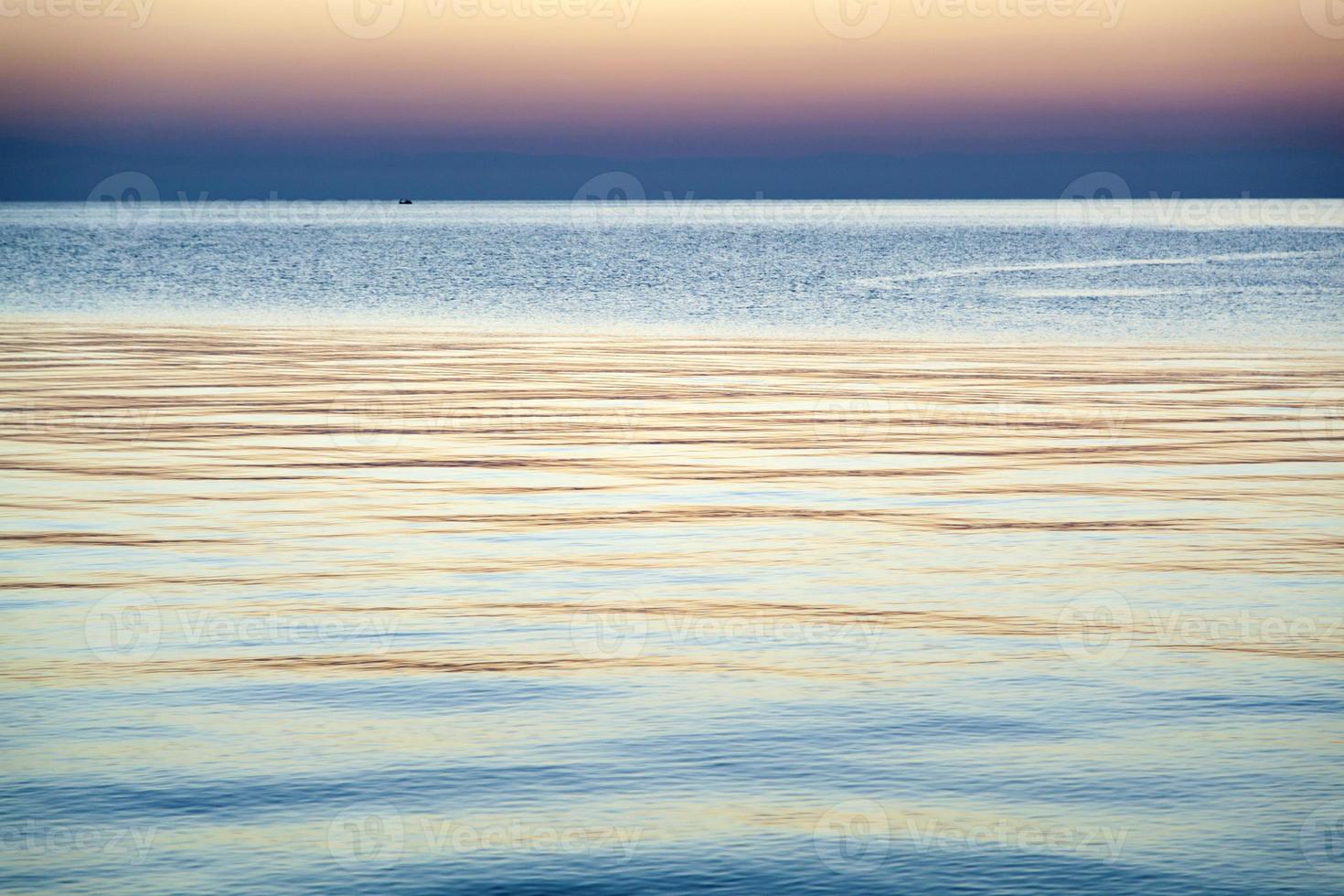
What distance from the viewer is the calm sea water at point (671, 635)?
31.8ft

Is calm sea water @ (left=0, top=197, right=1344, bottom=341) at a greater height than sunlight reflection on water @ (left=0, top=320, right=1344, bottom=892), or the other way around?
calm sea water @ (left=0, top=197, right=1344, bottom=341)

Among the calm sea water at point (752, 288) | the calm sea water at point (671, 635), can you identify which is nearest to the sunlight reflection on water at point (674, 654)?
the calm sea water at point (671, 635)

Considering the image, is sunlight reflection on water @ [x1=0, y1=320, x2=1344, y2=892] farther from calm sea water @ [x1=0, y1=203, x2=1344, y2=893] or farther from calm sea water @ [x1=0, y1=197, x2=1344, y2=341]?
calm sea water @ [x1=0, y1=197, x2=1344, y2=341]

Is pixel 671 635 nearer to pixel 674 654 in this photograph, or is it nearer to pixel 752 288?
pixel 674 654

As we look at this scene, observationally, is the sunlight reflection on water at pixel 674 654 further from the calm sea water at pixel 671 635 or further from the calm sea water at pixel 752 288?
the calm sea water at pixel 752 288

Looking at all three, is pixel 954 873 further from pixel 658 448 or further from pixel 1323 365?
pixel 1323 365

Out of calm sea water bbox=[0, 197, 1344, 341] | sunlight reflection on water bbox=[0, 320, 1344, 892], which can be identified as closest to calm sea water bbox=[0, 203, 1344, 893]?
sunlight reflection on water bbox=[0, 320, 1344, 892]

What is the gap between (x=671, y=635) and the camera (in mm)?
13945

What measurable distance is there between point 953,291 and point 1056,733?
59.8 m

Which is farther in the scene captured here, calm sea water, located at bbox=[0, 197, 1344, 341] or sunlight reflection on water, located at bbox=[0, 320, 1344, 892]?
calm sea water, located at bbox=[0, 197, 1344, 341]

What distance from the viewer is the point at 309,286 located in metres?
81.0

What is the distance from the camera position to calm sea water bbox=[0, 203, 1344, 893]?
9.70 metres

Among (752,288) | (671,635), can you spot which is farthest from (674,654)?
(752,288)

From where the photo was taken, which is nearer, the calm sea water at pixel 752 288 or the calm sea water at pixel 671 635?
the calm sea water at pixel 671 635
